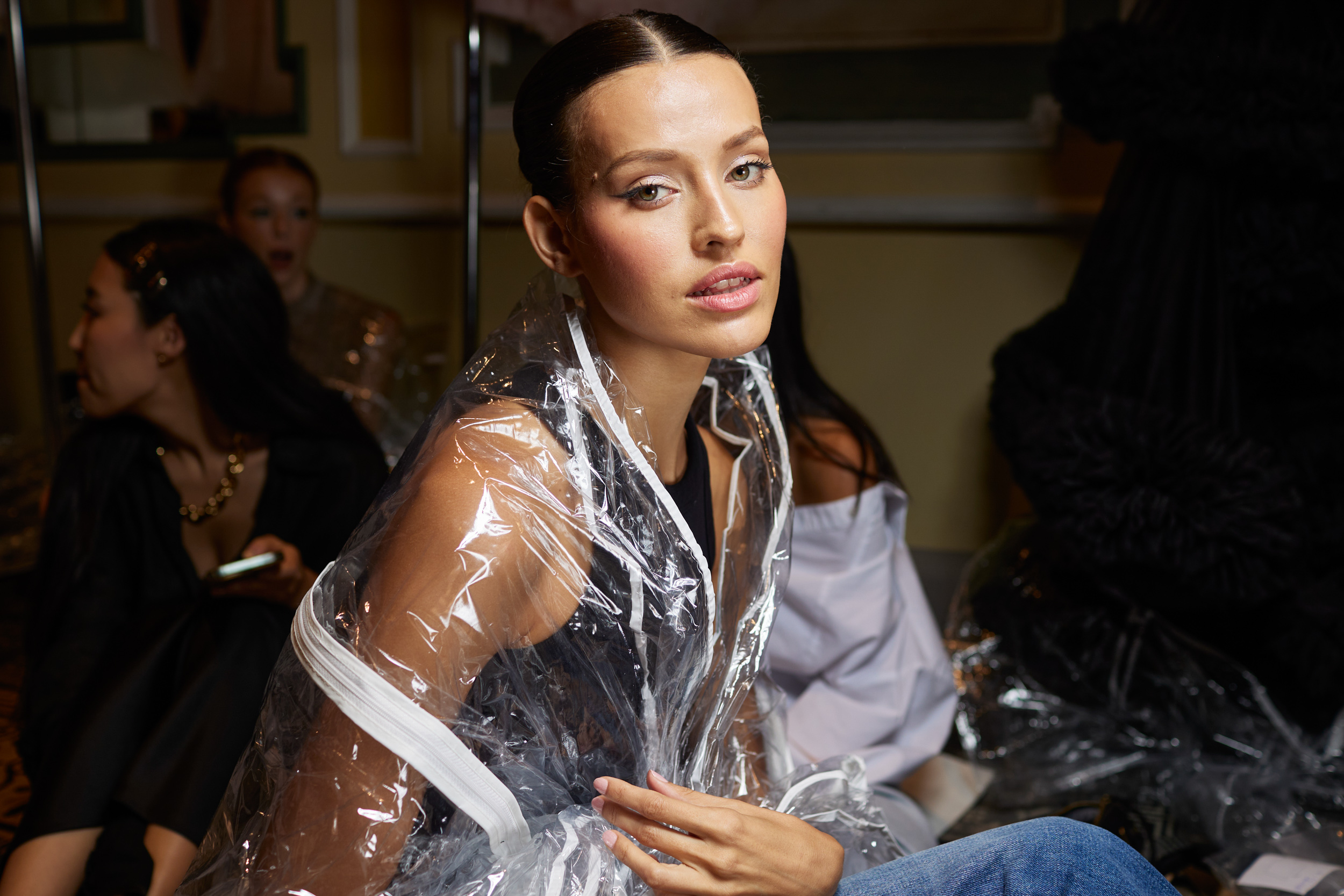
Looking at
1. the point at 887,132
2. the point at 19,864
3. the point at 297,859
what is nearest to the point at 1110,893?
the point at 297,859

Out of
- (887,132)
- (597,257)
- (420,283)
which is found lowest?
(420,283)

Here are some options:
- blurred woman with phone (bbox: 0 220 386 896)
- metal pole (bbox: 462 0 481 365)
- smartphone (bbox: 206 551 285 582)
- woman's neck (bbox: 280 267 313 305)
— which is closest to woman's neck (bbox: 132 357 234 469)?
blurred woman with phone (bbox: 0 220 386 896)

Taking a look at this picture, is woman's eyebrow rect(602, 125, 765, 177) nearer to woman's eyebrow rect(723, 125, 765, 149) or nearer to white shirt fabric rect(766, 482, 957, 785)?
woman's eyebrow rect(723, 125, 765, 149)

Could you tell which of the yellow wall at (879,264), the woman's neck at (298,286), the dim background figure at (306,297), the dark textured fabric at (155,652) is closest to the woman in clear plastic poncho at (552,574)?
the dark textured fabric at (155,652)

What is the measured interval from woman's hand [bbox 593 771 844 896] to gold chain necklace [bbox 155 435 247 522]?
0.91m

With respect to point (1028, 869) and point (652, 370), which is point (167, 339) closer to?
point (652, 370)

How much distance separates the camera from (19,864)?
989 mm

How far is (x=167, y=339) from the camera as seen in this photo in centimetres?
136

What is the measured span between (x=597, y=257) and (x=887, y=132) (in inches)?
61.1

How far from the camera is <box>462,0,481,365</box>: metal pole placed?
6.39ft

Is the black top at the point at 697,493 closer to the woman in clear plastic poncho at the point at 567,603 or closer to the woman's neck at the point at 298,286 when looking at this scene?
the woman in clear plastic poncho at the point at 567,603

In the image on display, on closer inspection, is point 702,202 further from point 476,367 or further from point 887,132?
point 887,132

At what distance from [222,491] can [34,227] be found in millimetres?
1081

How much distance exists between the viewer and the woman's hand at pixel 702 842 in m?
0.67
